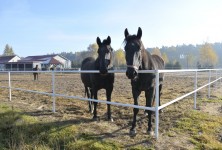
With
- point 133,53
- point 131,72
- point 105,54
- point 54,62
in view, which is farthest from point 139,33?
point 54,62

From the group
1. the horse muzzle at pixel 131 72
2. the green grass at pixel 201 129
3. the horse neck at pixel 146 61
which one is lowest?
the green grass at pixel 201 129

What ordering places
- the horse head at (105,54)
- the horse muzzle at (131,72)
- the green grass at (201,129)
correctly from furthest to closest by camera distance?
the horse head at (105,54) < the green grass at (201,129) < the horse muzzle at (131,72)

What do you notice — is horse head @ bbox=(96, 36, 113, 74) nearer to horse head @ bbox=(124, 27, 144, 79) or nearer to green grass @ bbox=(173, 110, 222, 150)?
horse head @ bbox=(124, 27, 144, 79)

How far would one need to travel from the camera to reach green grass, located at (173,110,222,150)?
3.99 m

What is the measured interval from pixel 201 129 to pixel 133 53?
2396 millimetres

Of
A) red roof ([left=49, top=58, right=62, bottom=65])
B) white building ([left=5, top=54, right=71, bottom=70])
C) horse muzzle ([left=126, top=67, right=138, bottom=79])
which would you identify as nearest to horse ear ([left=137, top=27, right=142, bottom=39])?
horse muzzle ([left=126, top=67, right=138, bottom=79])

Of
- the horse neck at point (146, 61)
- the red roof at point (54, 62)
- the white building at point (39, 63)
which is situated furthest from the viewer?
the red roof at point (54, 62)

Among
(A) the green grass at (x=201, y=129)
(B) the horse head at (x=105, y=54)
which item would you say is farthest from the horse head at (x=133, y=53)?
(A) the green grass at (x=201, y=129)

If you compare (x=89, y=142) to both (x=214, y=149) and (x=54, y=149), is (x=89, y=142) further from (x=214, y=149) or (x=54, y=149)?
(x=214, y=149)

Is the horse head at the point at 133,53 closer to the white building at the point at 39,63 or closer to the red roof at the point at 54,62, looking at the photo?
the white building at the point at 39,63

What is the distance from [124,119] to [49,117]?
78.6 inches

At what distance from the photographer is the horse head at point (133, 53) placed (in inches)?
148

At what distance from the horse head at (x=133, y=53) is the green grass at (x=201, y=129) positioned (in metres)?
1.77

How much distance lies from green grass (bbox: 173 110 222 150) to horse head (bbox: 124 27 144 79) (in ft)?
5.79
